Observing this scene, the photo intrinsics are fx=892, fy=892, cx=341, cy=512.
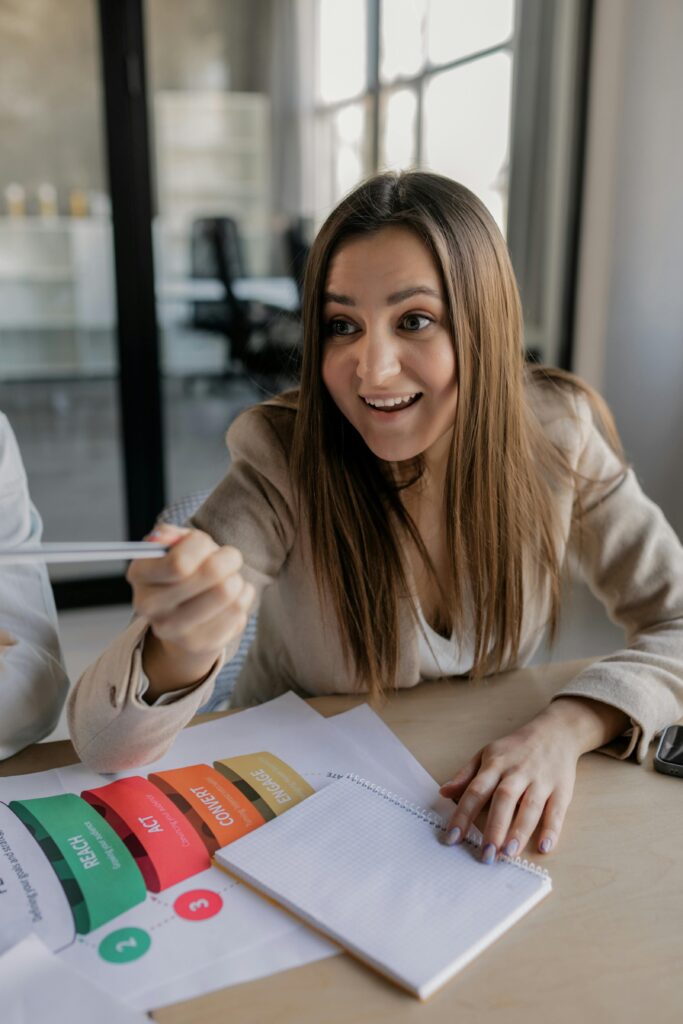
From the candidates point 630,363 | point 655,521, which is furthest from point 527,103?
point 655,521

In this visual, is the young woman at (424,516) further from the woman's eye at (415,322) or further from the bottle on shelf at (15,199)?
the bottle on shelf at (15,199)

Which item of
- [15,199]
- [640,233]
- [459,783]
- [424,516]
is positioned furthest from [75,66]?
[459,783]

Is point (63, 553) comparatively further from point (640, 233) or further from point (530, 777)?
point (640, 233)

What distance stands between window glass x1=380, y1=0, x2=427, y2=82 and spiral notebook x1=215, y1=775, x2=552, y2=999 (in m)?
2.37

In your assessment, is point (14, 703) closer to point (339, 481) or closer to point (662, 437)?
Result: point (339, 481)

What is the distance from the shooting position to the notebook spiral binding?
0.73 m

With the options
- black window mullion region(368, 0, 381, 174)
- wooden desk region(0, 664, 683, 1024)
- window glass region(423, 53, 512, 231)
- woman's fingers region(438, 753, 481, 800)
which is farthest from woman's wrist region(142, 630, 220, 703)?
window glass region(423, 53, 512, 231)

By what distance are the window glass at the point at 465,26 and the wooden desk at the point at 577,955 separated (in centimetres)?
234

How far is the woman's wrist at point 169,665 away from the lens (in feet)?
2.66

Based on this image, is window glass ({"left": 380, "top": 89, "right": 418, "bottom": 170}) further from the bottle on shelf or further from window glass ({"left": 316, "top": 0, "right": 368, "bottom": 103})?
the bottle on shelf

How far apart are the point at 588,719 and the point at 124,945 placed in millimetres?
A: 512

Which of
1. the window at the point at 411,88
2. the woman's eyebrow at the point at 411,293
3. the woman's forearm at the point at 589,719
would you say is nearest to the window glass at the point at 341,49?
the window at the point at 411,88

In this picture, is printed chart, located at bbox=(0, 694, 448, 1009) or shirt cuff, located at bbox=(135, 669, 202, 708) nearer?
printed chart, located at bbox=(0, 694, 448, 1009)

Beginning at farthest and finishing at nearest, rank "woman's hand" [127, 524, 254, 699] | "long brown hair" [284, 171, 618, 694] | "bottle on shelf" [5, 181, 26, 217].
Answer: "bottle on shelf" [5, 181, 26, 217] → "long brown hair" [284, 171, 618, 694] → "woman's hand" [127, 524, 254, 699]
